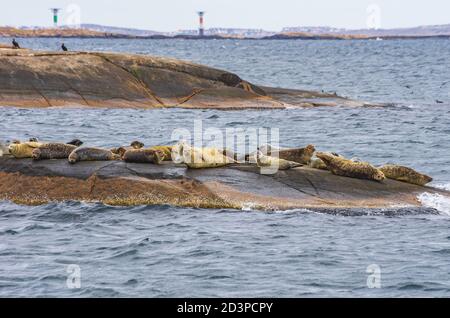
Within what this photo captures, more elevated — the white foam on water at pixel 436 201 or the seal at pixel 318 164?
the seal at pixel 318 164

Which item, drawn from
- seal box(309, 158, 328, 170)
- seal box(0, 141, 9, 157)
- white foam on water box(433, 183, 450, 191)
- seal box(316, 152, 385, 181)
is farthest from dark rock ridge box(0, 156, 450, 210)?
white foam on water box(433, 183, 450, 191)

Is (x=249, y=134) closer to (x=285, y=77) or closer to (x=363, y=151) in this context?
(x=363, y=151)

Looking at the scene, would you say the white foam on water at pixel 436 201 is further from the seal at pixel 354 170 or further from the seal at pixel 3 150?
the seal at pixel 3 150

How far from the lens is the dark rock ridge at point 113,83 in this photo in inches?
1378

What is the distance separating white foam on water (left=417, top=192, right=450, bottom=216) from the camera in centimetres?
1877

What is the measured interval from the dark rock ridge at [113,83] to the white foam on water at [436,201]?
18400 mm

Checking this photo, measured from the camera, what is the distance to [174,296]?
13820mm

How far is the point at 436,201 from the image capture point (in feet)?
62.5

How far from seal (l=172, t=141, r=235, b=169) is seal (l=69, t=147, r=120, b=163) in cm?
139

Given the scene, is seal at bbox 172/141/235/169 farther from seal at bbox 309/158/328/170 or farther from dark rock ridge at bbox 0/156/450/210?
seal at bbox 309/158/328/170

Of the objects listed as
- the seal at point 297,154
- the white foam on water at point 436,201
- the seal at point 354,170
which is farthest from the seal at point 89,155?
the white foam on water at point 436,201

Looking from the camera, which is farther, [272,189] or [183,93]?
[183,93]

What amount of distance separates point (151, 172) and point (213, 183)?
1276mm

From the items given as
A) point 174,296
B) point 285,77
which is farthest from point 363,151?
point 285,77
